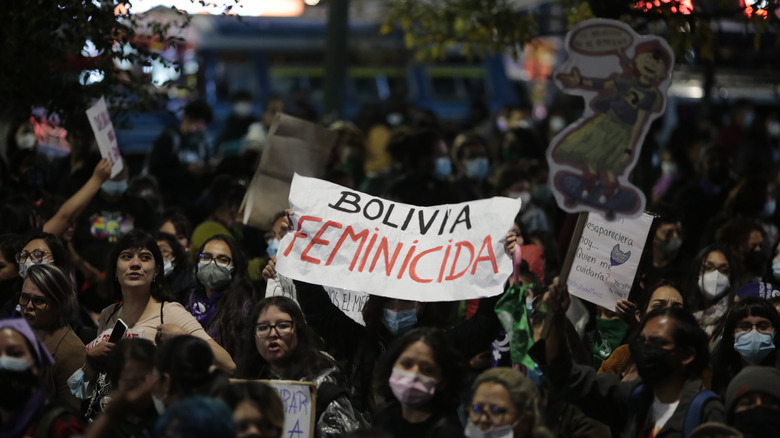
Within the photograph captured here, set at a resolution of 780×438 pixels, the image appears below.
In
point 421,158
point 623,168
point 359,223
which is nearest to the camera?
point 623,168

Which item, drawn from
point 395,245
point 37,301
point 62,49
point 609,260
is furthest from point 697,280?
point 62,49

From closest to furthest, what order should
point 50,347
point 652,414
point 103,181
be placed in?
1. point 652,414
2. point 50,347
3. point 103,181

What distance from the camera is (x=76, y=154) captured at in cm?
1052

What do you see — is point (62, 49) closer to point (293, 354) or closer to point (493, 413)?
point (293, 354)

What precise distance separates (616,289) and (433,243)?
1.22 m

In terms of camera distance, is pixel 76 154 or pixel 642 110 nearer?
pixel 642 110

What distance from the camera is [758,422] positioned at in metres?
5.43

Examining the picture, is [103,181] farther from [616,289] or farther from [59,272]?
[616,289]

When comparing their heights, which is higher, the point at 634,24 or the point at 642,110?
the point at 634,24

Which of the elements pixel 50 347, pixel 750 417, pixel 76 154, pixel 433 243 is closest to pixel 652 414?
pixel 750 417

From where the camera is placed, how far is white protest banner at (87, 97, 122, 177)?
8.80 m

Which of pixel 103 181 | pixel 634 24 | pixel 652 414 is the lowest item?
pixel 652 414

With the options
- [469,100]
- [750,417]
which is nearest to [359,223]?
[750,417]

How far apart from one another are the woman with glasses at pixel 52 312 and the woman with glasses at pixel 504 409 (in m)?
2.45
